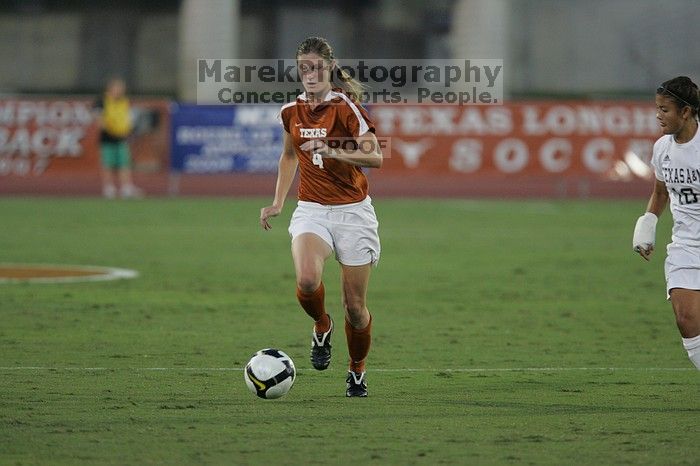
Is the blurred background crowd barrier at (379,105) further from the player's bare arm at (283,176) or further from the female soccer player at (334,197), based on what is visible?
the female soccer player at (334,197)

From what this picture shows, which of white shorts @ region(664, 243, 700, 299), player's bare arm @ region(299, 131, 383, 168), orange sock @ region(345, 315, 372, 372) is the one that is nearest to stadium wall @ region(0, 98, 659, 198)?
orange sock @ region(345, 315, 372, 372)

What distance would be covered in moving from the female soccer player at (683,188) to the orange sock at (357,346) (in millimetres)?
1926

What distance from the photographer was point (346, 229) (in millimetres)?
8375

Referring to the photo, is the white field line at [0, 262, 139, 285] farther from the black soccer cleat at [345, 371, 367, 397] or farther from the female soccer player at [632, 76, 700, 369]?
the female soccer player at [632, 76, 700, 369]

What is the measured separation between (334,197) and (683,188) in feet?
7.06

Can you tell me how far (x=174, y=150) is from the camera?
2873 cm

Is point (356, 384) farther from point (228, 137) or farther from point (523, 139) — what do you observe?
point (523, 139)

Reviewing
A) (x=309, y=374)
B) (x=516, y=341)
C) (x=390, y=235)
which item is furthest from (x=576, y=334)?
(x=390, y=235)

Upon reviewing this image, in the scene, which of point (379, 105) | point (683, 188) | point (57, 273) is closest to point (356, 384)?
point (683, 188)

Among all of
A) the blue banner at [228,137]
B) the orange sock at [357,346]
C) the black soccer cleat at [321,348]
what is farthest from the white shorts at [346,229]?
the blue banner at [228,137]

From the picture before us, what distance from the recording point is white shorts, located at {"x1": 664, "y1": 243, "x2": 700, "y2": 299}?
7.87 meters

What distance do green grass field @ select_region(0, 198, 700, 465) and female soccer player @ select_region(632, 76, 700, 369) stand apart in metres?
0.61

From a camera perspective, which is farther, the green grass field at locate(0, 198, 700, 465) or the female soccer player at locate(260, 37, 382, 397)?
the female soccer player at locate(260, 37, 382, 397)

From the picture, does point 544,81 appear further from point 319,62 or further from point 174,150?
point 319,62
